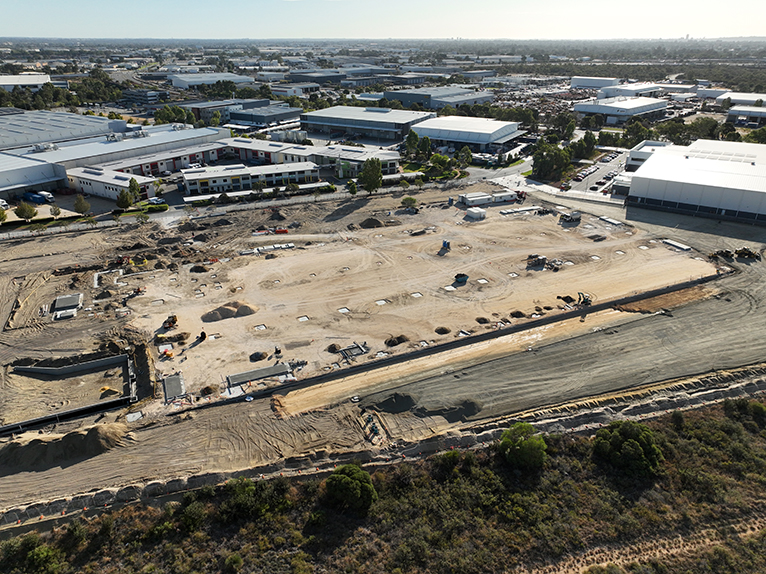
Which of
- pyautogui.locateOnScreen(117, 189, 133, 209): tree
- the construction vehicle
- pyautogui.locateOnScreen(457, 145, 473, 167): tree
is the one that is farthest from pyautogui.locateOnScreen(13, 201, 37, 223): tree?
pyautogui.locateOnScreen(457, 145, 473, 167): tree

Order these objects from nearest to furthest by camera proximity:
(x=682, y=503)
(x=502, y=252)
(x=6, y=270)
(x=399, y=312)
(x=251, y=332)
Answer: (x=682, y=503), (x=251, y=332), (x=399, y=312), (x=6, y=270), (x=502, y=252)

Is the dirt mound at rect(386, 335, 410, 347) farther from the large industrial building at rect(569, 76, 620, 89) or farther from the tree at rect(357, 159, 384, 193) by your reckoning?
the large industrial building at rect(569, 76, 620, 89)

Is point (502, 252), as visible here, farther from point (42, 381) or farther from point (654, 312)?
point (42, 381)

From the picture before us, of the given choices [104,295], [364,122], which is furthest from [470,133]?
[104,295]

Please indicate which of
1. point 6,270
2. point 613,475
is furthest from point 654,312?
point 6,270

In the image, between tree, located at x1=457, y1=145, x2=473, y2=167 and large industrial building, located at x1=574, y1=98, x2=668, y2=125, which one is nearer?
tree, located at x1=457, y1=145, x2=473, y2=167

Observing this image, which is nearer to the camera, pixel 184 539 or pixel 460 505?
pixel 184 539
